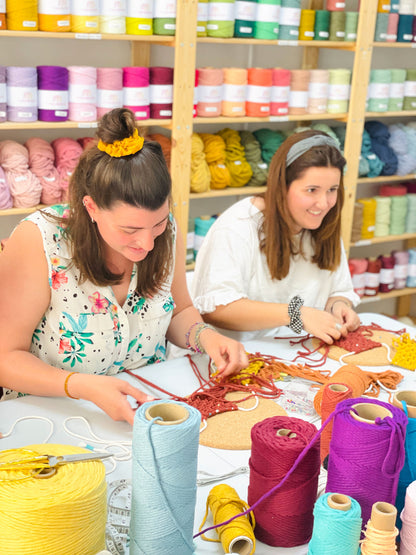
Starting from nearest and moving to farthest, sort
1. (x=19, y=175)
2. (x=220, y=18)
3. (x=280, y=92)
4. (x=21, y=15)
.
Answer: (x=21, y=15), (x=19, y=175), (x=220, y=18), (x=280, y=92)

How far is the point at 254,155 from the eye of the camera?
3303mm

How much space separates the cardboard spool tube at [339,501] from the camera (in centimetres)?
88

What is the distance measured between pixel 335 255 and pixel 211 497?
46.6 inches

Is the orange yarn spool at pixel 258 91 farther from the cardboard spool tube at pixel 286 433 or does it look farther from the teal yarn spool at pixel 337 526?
the teal yarn spool at pixel 337 526

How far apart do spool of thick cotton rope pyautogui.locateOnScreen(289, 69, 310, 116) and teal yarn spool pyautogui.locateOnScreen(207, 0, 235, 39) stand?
44 cm

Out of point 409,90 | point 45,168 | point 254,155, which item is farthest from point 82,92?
point 409,90

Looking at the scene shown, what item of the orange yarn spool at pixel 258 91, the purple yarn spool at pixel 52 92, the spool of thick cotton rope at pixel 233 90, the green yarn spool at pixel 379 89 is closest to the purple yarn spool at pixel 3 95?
the purple yarn spool at pixel 52 92

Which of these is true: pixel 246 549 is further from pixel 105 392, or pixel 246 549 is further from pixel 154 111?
pixel 154 111

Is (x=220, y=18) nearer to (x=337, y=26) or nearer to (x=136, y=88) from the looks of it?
(x=136, y=88)

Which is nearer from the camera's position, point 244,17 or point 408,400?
point 408,400

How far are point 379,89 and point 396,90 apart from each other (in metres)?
0.14

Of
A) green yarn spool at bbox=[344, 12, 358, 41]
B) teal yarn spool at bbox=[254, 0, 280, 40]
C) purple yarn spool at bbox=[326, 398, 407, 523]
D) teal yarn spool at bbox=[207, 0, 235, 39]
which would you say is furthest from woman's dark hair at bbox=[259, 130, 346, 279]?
green yarn spool at bbox=[344, 12, 358, 41]

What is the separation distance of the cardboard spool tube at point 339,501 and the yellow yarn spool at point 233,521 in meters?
0.16

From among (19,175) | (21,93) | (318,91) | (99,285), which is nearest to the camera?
(99,285)
